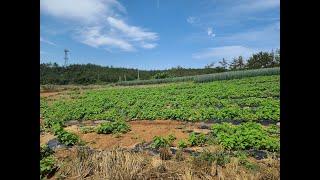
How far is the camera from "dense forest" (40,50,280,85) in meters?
30.0

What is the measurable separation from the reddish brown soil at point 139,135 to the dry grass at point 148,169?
75.8 inches

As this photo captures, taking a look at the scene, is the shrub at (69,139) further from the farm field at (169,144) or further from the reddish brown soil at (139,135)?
the reddish brown soil at (139,135)

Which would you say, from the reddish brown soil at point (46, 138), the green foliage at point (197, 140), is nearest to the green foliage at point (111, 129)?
the reddish brown soil at point (46, 138)

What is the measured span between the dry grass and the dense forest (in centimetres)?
2441

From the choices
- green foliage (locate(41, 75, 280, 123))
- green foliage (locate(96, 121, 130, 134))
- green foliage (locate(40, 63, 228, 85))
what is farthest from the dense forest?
Answer: green foliage (locate(96, 121, 130, 134))

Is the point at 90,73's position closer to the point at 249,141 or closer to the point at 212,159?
the point at 249,141

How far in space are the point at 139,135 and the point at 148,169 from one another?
3025mm

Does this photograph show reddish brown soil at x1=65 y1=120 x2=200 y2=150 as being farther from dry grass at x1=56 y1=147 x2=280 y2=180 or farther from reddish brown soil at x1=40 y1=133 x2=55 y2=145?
dry grass at x1=56 y1=147 x2=280 y2=180
